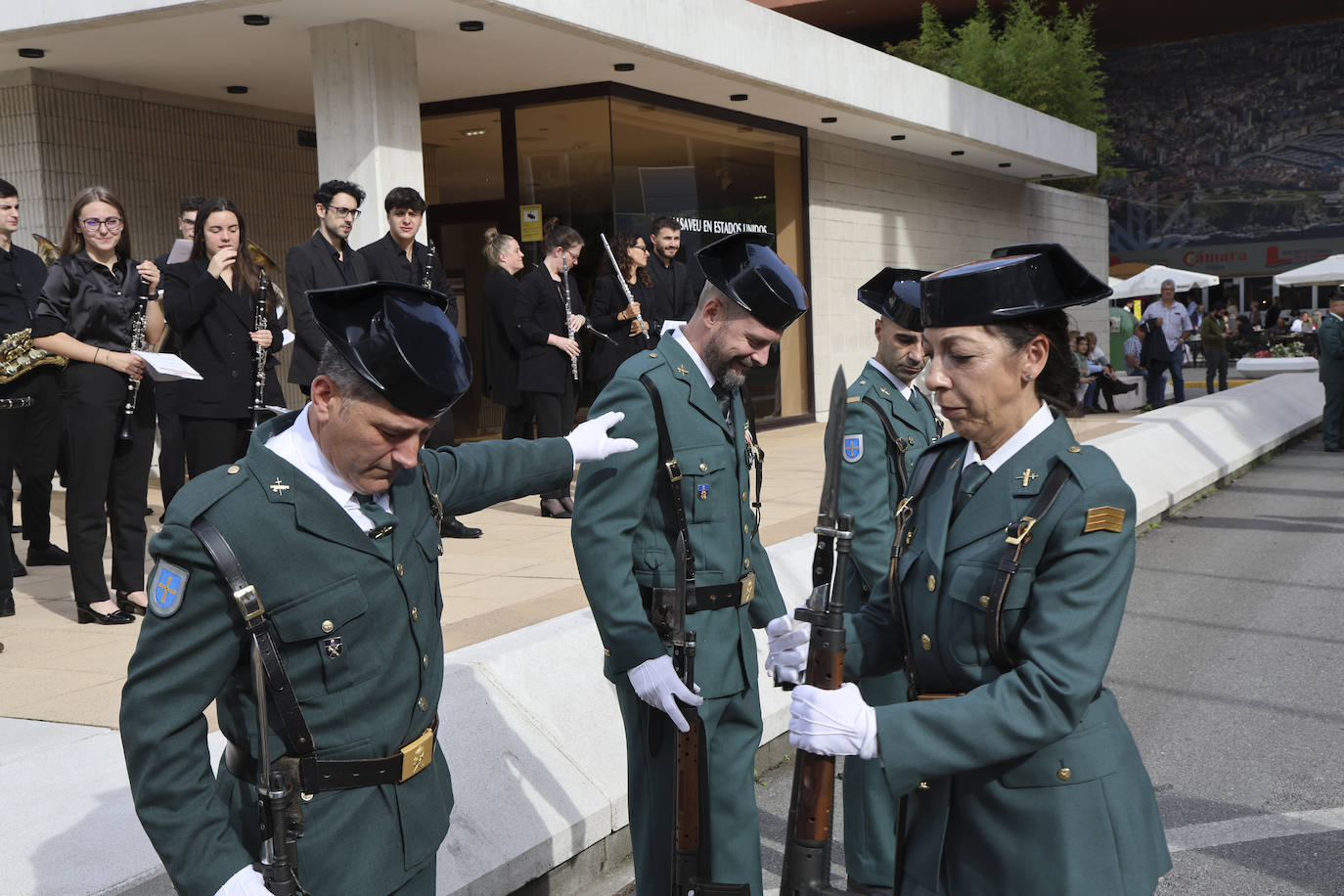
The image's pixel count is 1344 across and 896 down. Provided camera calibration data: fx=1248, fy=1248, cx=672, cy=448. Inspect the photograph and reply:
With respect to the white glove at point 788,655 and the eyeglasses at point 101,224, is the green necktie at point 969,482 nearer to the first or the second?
the white glove at point 788,655

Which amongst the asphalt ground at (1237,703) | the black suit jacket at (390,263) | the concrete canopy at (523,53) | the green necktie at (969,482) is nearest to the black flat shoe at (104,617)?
the black suit jacket at (390,263)

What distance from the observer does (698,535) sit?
3.55 metres

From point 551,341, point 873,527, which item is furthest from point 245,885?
point 551,341

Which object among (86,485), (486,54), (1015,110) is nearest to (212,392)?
(86,485)

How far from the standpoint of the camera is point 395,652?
2496 mm

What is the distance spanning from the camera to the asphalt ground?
4.63 meters

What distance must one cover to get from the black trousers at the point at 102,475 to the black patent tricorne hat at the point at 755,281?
13.9 ft

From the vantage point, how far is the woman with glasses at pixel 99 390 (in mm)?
6523

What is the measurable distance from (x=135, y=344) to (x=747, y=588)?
450cm

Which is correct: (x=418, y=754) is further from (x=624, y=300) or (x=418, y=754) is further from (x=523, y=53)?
(x=523, y=53)

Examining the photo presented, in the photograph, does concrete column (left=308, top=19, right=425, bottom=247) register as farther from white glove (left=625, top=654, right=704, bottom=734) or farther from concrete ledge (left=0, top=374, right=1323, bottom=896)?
white glove (left=625, top=654, right=704, bottom=734)

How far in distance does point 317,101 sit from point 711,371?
27.2 feet

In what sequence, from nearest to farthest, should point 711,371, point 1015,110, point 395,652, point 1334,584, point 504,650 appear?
point 395,652 → point 711,371 → point 504,650 → point 1334,584 → point 1015,110

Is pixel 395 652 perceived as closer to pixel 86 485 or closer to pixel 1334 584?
pixel 86 485
